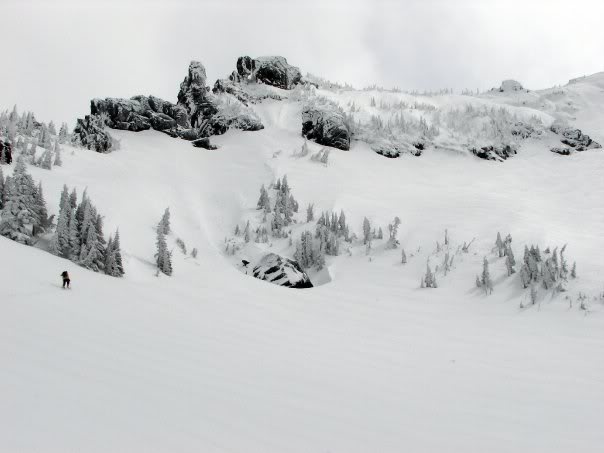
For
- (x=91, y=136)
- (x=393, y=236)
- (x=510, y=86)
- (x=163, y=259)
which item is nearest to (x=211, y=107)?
(x=91, y=136)

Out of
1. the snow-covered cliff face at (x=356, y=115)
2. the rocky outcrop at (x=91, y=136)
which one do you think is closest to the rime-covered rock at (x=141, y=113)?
the snow-covered cliff face at (x=356, y=115)

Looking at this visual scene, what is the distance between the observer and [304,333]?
12969mm

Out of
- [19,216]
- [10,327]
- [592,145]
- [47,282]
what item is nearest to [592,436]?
[10,327]

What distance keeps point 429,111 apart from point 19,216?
140ft

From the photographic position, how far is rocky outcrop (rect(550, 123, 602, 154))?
39375 mm

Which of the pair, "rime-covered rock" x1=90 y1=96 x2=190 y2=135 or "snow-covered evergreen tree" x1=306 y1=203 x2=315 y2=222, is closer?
"snow-covered evergreen tree" x1=306 y1=203 x2=315 y2=222

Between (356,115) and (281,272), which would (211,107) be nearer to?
(356,115)

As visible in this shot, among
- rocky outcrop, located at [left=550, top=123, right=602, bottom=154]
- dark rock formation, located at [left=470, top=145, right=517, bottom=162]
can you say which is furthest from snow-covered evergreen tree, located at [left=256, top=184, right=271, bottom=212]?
rocky outcrop, located at [left=550, top=123, right=602, bottom=154]

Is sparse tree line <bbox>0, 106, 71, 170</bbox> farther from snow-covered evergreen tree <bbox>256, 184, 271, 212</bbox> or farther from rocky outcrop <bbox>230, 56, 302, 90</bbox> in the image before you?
rocky outcrop <bbox>230, 56, 302, 90</bbox>

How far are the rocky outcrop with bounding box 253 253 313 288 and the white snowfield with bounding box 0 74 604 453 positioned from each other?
116cm

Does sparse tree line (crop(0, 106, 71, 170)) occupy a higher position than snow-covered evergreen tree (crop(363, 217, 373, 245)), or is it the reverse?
sparse tree line (crop(0, 106, 71, 170))

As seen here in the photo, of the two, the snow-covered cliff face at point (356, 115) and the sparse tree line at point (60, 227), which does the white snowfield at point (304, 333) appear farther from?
the snow-covered cliff face at point (356, 115)

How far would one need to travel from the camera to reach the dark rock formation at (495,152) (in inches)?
1542

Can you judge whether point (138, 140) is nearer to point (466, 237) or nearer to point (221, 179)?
point (221, 179)
